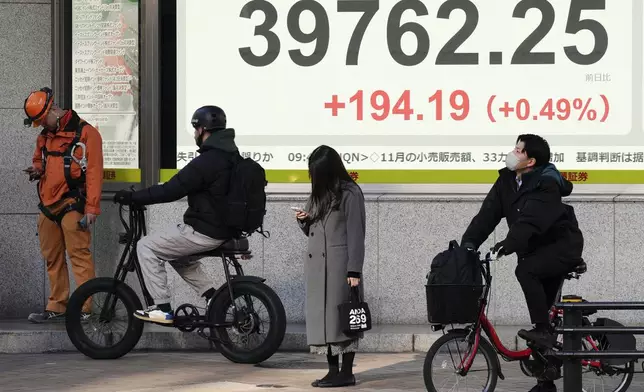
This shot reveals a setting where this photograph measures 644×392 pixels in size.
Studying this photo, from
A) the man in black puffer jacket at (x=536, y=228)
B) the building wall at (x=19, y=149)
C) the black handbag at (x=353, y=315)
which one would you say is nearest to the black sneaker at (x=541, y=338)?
the man in black puffer jacket at (x=536, y=228)

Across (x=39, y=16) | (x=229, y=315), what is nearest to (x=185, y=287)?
(x=229, y=315)

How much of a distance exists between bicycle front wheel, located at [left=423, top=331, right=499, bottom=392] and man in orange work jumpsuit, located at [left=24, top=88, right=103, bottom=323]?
411 centimetres

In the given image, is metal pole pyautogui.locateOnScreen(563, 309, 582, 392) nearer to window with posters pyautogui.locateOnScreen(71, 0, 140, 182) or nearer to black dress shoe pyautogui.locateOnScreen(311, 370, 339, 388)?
black dress shoe pyautogui.locateOnScreen(311, 370, 339, 388)

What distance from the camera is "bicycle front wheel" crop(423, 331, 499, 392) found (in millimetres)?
8016

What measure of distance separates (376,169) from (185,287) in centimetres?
198

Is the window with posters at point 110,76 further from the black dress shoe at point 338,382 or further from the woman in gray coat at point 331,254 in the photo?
the black dress shoe at point 338,382

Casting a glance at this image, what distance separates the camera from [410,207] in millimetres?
11633

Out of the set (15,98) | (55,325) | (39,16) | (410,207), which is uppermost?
(39,16)

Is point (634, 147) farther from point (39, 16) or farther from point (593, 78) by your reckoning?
point (39, 16)

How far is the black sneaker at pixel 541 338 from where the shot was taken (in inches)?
322

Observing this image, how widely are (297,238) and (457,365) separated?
392 centimetres

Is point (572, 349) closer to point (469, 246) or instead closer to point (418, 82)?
point (469, 246)

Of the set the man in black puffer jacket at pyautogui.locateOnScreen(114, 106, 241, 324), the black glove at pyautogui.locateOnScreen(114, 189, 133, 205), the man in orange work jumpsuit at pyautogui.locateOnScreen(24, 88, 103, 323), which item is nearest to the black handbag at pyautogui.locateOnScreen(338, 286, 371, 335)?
the man in black puffer jacket at pyautogui.locateOnScreen(114, 106, 241, 324)

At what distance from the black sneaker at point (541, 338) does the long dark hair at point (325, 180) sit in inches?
64.4
